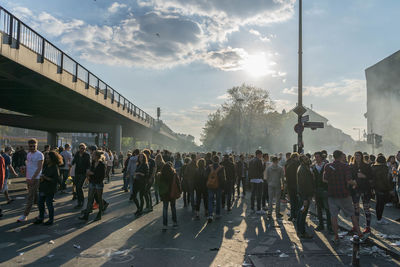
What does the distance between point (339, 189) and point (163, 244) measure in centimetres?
356

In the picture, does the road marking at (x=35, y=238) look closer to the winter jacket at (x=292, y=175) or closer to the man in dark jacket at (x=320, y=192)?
the winter jacket at (x=292, y=175)

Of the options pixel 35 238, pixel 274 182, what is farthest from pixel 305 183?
pixel 35 238

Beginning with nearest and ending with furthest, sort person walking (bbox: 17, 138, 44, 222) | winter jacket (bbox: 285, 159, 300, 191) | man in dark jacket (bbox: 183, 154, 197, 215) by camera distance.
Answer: person walking (bbox: 17, 138, 44, 222) < winter jacket (bbox: 285, 159, 300, 191) < man in dark jacket (bbox: 183, 154, 197, 215)

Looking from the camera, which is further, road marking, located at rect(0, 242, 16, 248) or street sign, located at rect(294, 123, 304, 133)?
street sign, located at rect(294, 123, 304, 133)

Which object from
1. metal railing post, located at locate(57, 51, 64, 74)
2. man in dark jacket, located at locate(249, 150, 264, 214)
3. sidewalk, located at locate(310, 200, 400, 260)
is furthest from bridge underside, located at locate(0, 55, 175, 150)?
sidewalk, located at locate(310, 200, 400, 260)

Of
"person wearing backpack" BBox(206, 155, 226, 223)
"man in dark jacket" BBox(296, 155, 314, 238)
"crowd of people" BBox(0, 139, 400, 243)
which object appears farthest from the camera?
"person wearing backpack" BBox(206, 155, 226, 223)

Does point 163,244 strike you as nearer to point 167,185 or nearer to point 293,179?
point 167,185

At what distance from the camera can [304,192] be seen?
23.0 feet

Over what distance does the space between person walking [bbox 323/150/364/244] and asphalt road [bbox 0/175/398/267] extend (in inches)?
21.1

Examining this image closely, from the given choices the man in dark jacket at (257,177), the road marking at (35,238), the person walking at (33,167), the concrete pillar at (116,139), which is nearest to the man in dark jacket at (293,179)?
the man in dark jacket at (257,177)

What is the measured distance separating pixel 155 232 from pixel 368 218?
4672 millimetres

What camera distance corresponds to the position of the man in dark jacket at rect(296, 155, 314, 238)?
6.97 meters

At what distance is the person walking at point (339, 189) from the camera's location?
20.4 ft

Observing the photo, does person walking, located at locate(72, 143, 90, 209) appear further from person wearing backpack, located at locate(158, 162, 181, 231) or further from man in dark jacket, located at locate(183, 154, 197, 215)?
person wearing backpack, located at locate(158, 162, 181, 231)
